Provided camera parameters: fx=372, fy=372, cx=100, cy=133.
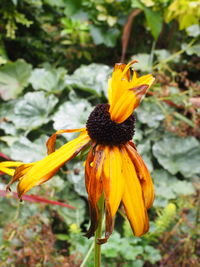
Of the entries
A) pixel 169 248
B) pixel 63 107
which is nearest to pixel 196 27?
pixel 63 107

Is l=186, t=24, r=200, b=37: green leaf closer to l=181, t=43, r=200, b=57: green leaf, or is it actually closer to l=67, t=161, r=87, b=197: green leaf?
l=181, t=43, r=200, b=57: green leaf

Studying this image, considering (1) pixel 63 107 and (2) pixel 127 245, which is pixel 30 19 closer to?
(1) pixel 63 107

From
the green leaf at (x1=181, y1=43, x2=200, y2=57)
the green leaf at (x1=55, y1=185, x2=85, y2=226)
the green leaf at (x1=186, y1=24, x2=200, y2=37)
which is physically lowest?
the green leaf at (x1=55, y1=185, x2=85, y2=226)

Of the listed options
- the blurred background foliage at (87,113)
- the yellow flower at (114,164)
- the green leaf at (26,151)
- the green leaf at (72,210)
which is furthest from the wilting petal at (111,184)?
the green leaf at (26,151)

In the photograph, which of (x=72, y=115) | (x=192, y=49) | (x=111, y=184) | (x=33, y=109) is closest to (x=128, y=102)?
(x=111, y=184)

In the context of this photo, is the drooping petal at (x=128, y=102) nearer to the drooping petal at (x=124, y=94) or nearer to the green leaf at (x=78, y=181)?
the drooping petal at (x=124, y=94)

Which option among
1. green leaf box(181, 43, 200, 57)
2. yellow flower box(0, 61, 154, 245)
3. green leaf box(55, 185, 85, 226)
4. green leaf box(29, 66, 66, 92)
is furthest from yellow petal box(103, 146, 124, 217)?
green leaf box(181, 43, 200, 57)
